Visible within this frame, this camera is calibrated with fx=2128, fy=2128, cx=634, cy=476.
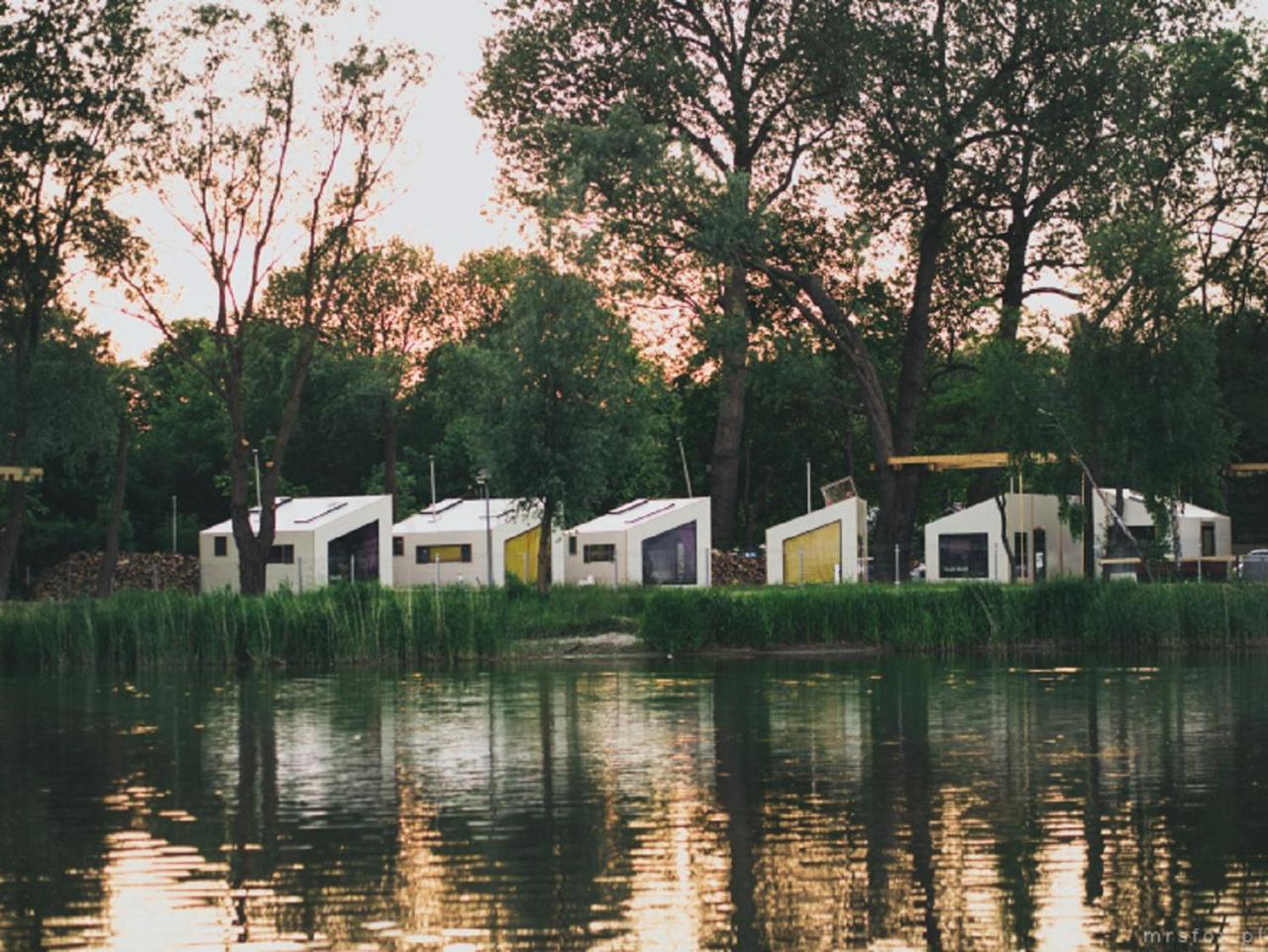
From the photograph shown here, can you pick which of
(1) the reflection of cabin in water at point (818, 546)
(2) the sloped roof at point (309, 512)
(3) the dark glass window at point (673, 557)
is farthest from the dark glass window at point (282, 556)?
(1) the reflection of cabin in water at point (818, 546)

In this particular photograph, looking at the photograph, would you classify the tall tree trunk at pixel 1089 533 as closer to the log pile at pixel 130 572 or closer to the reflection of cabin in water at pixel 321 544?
the reflection of cabin in water at pixel 321 544

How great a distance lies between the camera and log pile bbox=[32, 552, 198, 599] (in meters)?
67.4

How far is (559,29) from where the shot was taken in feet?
175

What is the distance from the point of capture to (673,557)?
61.5 metres

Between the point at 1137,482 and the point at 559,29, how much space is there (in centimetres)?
1839

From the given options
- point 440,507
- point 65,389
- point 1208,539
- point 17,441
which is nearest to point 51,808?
point 17,441

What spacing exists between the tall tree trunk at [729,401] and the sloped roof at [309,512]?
384 inches

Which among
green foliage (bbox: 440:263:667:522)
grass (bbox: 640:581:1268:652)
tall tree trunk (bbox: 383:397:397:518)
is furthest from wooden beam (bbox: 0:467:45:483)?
tall tree trunk (bbox: 383:397:397:518)

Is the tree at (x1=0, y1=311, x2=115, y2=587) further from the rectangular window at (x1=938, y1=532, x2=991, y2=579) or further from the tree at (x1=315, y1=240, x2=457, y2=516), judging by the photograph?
the tree at (x1=315, y1=240, x2=457, y2=516)

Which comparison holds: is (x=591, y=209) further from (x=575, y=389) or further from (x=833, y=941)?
(x=833, y=941)

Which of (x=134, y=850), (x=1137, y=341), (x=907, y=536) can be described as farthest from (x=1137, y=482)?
(x=134, y=850)

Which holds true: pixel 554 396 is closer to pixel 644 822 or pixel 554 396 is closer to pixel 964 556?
pixel 964 556

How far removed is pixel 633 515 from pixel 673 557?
1.96 m

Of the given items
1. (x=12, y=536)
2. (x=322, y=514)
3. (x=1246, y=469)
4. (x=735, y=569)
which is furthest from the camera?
(x=735, y=569)
